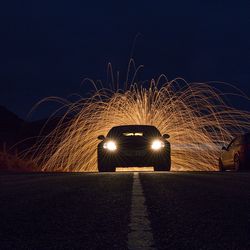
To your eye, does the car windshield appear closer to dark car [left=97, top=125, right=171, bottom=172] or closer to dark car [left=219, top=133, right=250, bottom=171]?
dark car [left=97, top=125, right=171, bottom=172]

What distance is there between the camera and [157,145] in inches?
663

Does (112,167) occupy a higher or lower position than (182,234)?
higher

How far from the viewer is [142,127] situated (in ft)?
59.9

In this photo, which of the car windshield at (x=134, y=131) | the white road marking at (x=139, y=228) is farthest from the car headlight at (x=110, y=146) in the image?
the white road marking at (x=139, y=228)

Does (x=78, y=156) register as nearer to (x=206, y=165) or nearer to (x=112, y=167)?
(x=206, y=165)

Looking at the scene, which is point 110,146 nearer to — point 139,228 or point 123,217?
point 123,217

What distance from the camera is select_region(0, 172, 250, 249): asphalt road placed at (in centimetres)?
471

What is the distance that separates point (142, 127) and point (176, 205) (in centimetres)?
1113

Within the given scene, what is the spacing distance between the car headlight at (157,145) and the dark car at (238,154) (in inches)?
119

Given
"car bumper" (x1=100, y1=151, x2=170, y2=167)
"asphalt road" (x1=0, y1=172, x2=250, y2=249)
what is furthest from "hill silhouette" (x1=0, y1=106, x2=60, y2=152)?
"asphalt road" (x1=0, y1=172, x2=250, y2=249)

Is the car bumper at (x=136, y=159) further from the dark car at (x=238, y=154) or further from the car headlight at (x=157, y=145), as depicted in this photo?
the dark car at (x=238, y=154)

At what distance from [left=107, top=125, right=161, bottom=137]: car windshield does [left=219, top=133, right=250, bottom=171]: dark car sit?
281cm

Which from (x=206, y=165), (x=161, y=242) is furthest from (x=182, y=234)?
(x=206, y=165)

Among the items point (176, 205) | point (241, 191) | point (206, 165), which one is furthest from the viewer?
point (206, 165)
